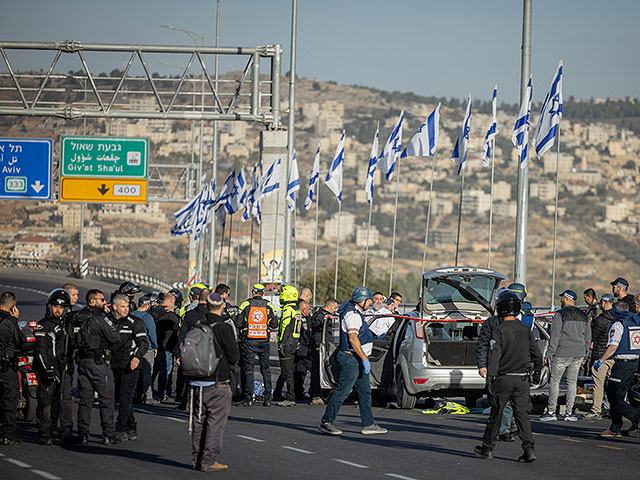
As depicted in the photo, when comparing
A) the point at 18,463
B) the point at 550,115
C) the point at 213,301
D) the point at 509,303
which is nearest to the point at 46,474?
the point at 18,463

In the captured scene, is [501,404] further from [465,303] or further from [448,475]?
[465,303]

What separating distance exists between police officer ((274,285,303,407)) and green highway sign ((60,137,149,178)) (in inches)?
1027

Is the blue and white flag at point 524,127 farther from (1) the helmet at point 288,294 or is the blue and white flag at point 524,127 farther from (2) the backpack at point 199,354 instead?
(2) the backpack at point 199,354

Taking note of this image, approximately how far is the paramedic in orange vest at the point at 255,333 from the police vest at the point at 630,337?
5.96 meters

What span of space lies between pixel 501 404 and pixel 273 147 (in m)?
22.0

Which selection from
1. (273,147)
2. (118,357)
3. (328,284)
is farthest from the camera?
(328,284)

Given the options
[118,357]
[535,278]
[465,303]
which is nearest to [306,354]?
[465,303]

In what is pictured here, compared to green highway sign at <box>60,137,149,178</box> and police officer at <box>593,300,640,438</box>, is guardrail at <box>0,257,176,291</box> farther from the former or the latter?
police officer at <box>593,300,640,438</box>

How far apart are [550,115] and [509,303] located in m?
13.5

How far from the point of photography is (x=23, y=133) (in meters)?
193

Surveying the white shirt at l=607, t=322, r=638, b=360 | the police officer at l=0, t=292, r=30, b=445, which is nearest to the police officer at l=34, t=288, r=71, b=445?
the police officer at l=0, t=292, r=30, b=445

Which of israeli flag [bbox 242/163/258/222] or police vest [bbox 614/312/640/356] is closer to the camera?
police vest [bbox 614/312/640/356]

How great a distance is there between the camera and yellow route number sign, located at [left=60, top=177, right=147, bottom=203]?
44812 mm

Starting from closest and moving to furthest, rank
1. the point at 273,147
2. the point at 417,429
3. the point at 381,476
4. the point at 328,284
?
the point at 381,476 < the point at 417,429 < the point at 273,147 < the point at 328,284
